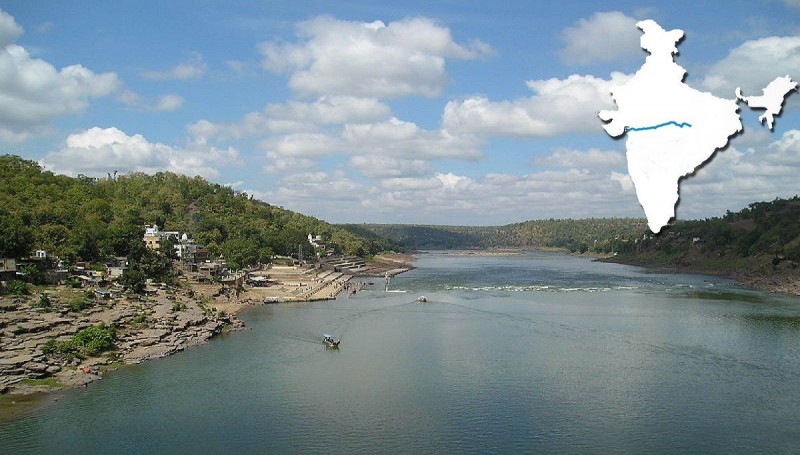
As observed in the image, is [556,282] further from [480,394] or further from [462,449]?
[462,449]

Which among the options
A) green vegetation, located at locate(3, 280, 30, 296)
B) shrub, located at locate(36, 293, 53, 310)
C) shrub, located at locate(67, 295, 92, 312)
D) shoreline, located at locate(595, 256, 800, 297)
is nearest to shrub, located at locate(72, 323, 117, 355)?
shrub, located at locate(67, 295, 92, 312)

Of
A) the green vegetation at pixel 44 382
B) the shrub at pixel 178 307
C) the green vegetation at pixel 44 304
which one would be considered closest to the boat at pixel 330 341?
the shrub at pixel 178 307

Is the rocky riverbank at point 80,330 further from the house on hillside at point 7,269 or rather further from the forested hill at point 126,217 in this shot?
the forested hill at point 126,217

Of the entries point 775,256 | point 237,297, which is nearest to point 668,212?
point 237,297

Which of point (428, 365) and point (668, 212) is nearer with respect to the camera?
point (668, 212)

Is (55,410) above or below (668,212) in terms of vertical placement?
below

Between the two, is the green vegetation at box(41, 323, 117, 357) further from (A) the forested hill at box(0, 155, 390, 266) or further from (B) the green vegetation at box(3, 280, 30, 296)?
(A) the forested hill at box(0, 155, 390, 266)
